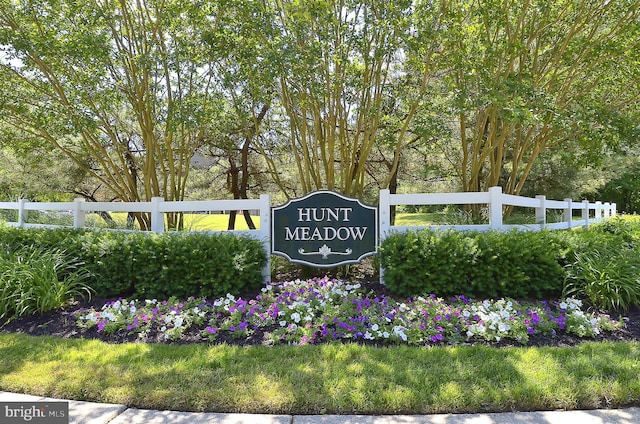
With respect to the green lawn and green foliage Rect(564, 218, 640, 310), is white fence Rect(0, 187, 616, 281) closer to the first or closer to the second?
green foliage Rect(564, 218, 640, 310)

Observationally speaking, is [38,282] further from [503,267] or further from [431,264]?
[503,267]

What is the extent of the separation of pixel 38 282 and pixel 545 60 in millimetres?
7890

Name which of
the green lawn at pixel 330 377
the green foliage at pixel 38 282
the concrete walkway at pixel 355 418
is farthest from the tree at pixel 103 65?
the concrete walkway at pixel 355 418

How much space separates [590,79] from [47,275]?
8.94 meters

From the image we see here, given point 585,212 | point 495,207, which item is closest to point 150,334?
point 495,207

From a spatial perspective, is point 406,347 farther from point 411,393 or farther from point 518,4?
point 518,4

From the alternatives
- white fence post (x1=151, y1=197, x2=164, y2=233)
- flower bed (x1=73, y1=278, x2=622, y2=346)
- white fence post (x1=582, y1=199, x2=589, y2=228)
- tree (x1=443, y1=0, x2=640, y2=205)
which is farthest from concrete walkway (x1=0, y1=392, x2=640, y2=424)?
white fence post (x1=582, y1=199, x2=589, y2=228)

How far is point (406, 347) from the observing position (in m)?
3.23

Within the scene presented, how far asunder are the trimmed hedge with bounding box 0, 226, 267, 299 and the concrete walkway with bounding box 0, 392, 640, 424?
2204 millimetres

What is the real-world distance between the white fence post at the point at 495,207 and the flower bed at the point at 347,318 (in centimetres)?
113

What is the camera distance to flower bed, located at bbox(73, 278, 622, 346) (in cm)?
Answer: 346

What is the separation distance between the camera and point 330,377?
2701 millimetres

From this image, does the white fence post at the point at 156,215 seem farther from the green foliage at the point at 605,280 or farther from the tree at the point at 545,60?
the green foliage at the point at 605,280

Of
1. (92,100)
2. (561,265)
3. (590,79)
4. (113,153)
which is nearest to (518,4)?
(590,79)
